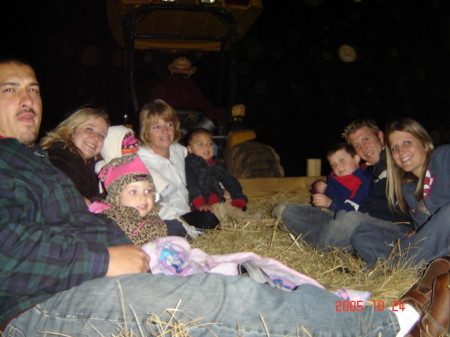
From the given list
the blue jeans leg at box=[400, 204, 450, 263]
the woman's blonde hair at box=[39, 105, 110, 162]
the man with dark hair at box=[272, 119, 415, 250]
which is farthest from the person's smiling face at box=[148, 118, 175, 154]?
the blue jeans leg at box=[400, 204, 450, 263]

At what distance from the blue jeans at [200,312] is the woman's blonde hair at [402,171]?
1348 mm

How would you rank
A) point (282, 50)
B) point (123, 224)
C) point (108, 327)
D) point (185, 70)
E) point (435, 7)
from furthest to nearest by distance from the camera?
point (282, 50), point (435, 7), point (185, 70), point (123, 224), point (108, 327)

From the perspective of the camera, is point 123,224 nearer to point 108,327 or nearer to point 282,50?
point 108,327

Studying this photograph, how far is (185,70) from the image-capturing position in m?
4.50

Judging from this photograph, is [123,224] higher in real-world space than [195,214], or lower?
higher

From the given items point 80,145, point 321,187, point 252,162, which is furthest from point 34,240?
point 252,162

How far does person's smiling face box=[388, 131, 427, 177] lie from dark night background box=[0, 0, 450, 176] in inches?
127

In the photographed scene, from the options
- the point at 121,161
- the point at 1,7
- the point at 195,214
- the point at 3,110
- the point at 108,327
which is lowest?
the point at 195,214

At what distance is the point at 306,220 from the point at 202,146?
1.28 m

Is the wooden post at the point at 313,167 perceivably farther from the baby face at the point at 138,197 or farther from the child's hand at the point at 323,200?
the baby face at the point at 138,197

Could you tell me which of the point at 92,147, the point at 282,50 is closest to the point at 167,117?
the point at 92,147

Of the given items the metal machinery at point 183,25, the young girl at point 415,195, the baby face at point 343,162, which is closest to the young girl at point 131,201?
the young girl at point 415,195

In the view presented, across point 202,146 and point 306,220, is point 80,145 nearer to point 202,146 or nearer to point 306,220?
point 202,146

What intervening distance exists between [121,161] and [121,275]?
0.98 metres
